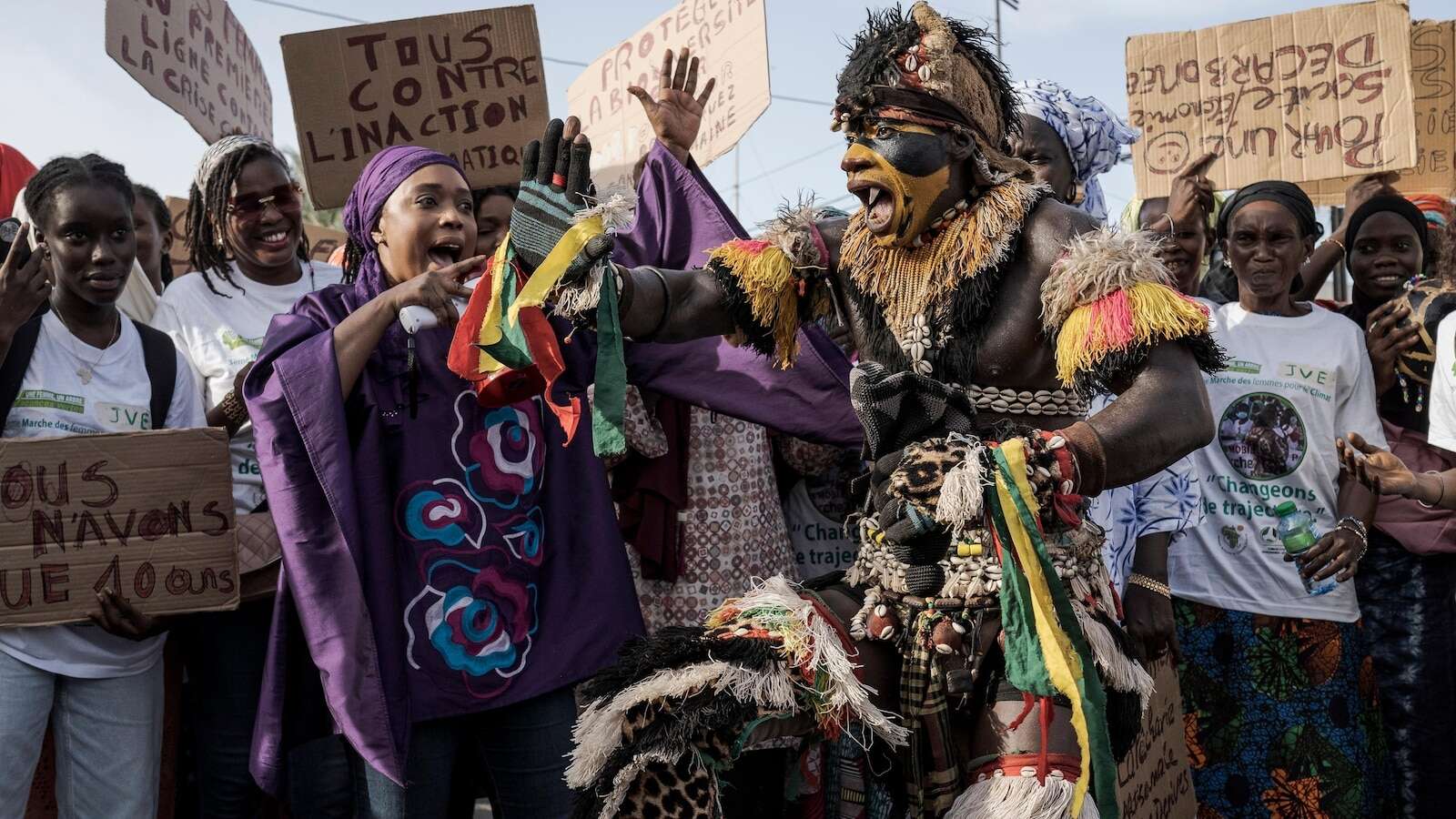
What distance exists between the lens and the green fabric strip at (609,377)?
3.05m

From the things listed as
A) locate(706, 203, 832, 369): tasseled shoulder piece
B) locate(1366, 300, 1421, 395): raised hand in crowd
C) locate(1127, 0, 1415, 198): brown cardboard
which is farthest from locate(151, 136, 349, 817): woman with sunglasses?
locate(1127, 0, 1415, 198): brown cardboard

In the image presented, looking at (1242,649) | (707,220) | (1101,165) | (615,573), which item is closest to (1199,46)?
(1101,165)

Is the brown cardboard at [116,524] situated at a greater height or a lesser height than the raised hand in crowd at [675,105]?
Result: lesser

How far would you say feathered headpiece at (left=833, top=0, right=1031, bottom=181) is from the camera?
3.10 meters

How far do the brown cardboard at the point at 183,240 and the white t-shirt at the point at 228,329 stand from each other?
5.70ft

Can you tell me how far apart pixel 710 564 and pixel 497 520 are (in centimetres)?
83

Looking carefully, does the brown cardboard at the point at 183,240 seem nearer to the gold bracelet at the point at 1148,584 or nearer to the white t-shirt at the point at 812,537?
the white t-shirt at the point at 812,537

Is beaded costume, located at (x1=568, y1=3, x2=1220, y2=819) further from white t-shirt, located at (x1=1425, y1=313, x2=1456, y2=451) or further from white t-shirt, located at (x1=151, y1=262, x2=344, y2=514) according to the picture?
white t-shirt, located at (x1=1425, y1=313, x2=1456, y2=451)

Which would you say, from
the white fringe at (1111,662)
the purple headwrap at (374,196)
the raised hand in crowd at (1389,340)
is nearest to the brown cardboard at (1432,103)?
the raised hand in crowd at (1389,340)

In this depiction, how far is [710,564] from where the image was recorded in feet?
13.3

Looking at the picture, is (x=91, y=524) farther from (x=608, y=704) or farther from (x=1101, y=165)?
(x=1101, y=165)

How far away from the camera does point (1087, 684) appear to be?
2648mm

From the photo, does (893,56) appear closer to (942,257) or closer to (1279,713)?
(942,257)

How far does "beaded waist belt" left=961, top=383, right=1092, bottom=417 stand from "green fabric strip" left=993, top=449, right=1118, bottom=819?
455mm
